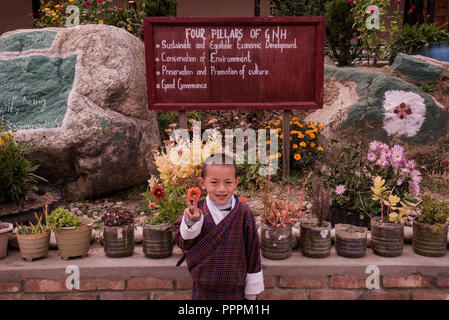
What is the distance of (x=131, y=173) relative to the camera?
4051 mm

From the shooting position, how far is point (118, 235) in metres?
2.39

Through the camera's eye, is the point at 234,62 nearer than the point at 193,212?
No

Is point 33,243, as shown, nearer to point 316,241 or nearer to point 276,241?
point 276,241

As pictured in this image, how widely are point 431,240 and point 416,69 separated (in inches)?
142

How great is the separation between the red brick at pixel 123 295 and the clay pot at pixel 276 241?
2.56 ft

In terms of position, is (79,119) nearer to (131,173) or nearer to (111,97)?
(111,97)

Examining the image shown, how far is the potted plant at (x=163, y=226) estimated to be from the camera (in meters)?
2.38

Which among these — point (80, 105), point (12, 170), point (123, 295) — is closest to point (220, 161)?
point (123, 295)

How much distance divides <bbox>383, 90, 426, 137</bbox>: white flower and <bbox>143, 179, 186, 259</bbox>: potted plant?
10.1ft

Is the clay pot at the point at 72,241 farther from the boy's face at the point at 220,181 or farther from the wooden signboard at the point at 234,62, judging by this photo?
the wooden signboard at the point at 234,62

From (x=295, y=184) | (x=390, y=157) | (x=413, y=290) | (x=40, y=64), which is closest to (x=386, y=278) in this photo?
(x=413, y=290)

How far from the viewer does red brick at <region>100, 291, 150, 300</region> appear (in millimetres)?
2338

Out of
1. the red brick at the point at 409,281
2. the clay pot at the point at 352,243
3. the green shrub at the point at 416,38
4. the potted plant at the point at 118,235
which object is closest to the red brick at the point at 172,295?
the potted plant at the point at 118,235

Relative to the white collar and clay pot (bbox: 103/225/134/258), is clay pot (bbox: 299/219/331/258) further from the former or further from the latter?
clay pot (bbox: 103/225/134/258)
